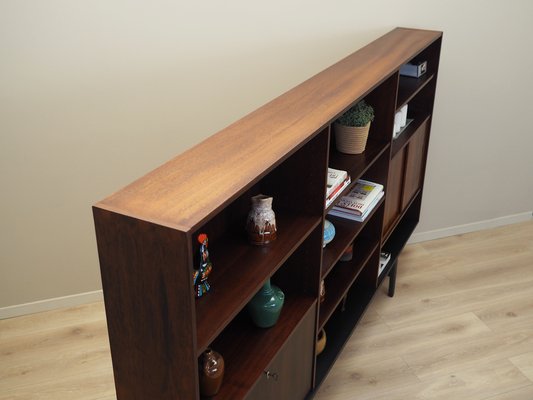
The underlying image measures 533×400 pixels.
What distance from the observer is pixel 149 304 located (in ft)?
4.32

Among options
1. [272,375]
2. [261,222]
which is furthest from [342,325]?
[261,222]

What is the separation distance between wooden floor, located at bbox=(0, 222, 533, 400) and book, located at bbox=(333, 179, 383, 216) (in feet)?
2.38

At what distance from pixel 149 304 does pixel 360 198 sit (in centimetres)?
121

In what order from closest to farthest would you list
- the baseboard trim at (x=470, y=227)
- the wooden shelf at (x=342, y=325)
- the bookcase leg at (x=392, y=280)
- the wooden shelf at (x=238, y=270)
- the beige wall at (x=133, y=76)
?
1. the wooden shelf at (x=238, y=270)
2. the wooden shelf at (x=342, y=325)
3. the beige wall at (x=133, y=76)
4. the bookcase leg at (x=392, y=280)
5. the baseboard trim at (x=470, y=227)

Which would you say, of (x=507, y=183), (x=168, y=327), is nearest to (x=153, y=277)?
(x=168, y=327)

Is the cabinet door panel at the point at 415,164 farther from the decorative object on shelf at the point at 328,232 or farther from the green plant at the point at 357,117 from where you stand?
the decorative object on shelf at the point at 328,232

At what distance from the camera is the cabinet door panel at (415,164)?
2809 mm

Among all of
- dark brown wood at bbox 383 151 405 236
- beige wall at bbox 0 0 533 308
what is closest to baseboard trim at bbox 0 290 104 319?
beige wall at bbox 0 0 533 308

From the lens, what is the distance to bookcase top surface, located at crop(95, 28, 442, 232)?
1280 mm

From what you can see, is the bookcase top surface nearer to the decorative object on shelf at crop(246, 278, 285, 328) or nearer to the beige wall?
the decorative object on shelf at crop(246, 278, 285, 328)

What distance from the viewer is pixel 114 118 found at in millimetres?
2611

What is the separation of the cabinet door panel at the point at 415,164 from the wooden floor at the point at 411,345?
0.49 meters

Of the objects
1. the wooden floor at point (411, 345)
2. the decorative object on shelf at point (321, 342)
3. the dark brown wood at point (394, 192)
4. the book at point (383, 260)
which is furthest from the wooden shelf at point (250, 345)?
the book at point (383, 260)

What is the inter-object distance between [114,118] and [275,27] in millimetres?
797
